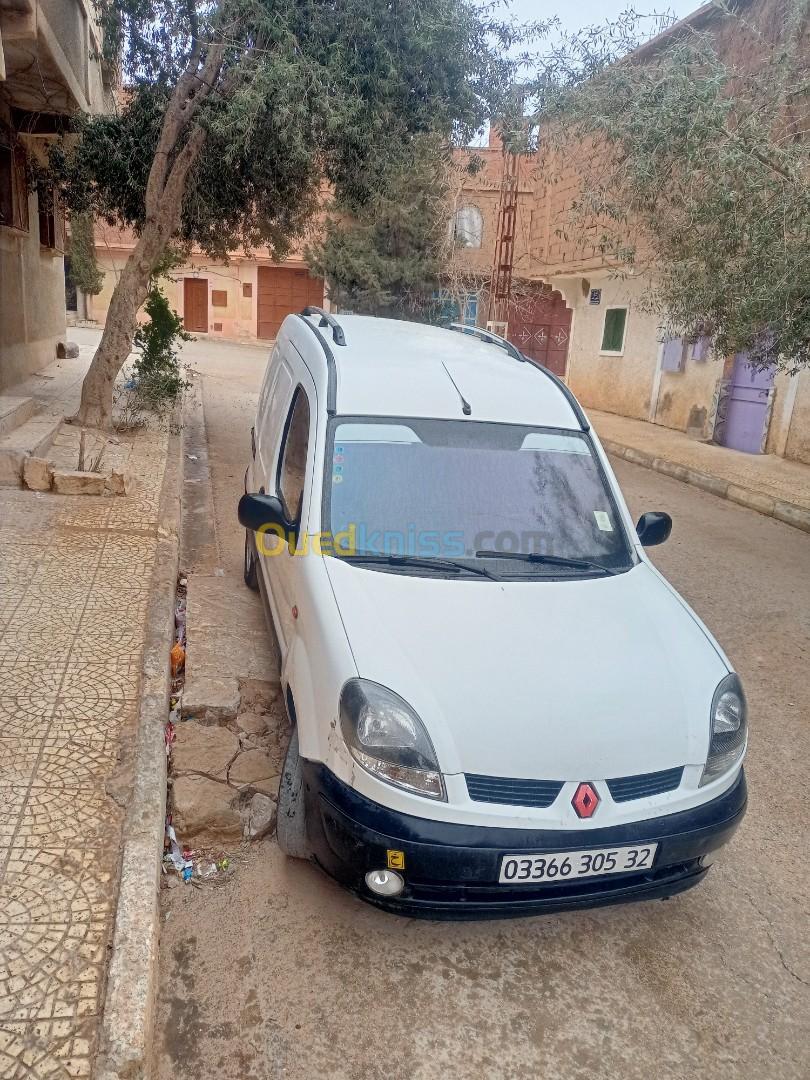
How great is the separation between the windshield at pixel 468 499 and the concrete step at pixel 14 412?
605 cm

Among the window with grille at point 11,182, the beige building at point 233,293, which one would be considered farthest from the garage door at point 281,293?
the window with grille at point 11,182

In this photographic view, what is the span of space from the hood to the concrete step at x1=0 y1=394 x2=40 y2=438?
6491 mm

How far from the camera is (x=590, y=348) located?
20.5 metres

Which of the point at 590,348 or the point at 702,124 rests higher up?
the point at 702,124

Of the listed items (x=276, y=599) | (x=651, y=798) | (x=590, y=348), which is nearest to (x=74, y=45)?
(x=276, y=599)

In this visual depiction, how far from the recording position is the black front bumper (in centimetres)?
250

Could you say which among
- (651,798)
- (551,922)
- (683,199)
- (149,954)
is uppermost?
(683,199)

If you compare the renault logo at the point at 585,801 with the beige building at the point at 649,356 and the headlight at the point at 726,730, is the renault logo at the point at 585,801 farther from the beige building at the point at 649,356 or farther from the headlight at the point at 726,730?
the beige building at the point at 649,356

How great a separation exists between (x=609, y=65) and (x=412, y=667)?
26.6 feet

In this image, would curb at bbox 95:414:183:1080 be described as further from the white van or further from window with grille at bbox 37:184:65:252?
window with grille at bbox 37:184:65:252

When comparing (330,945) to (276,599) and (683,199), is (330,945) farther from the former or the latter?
(683,199)

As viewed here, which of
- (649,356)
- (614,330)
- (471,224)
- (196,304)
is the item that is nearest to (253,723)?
(649,356)

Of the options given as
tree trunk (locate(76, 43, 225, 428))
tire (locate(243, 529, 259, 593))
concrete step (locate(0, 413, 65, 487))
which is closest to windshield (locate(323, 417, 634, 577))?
tire (locate(243, 529, 259, 593))

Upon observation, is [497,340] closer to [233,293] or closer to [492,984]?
[492,984]
